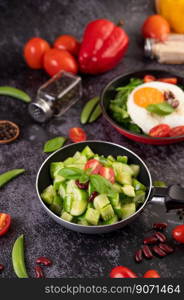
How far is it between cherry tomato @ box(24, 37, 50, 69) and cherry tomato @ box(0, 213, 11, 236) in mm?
1419

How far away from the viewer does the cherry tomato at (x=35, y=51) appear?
3.19 m

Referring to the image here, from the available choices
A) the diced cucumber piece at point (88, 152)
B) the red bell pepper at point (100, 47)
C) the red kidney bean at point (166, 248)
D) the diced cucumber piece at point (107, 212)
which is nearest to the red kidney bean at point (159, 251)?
the red kidney bean at point (166, 248)

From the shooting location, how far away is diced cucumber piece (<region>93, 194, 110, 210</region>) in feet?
6.40

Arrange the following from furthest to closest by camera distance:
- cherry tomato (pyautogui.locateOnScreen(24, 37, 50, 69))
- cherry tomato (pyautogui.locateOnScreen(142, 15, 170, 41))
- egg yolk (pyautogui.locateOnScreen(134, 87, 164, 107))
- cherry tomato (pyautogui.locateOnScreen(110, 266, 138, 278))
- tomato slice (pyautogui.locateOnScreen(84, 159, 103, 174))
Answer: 1. cherry tomato (pyautogui.locateOnScreen(142, 15, 170, 41))
2. cherry tomato (pyautogui.locateOnScreen(24, 37, 50, 69))
3. egg yolk (pyautogui.locateOnScreen(134, 87, 164, 107))
4. tomato slice (pyautogui.locateOnScreen(84, 159, 103, 174))
5. cherry tomato (pyautogui.locateOnScreen(110, 266, 138, 278))

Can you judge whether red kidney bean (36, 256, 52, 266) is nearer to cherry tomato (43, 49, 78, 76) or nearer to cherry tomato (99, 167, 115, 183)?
cherry tomato (99, 167, 115, 183)

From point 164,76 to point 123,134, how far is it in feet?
1.95

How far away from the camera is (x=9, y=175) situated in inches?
94.2

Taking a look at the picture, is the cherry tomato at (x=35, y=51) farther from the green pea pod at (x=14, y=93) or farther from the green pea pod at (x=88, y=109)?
the green pea pod at (x=88, y=109)

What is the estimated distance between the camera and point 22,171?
7.98ft

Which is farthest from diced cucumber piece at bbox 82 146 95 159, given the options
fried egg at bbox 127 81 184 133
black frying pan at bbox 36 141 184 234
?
fried egg at bbox 127 81 184 133

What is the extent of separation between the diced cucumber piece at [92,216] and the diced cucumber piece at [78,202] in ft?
0.10

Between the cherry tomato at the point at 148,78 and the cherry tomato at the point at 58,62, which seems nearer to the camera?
the cherry tomato at the point at 148,78

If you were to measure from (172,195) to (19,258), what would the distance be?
0.73m

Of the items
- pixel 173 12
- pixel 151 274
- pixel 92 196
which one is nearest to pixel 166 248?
pixel 151 274
